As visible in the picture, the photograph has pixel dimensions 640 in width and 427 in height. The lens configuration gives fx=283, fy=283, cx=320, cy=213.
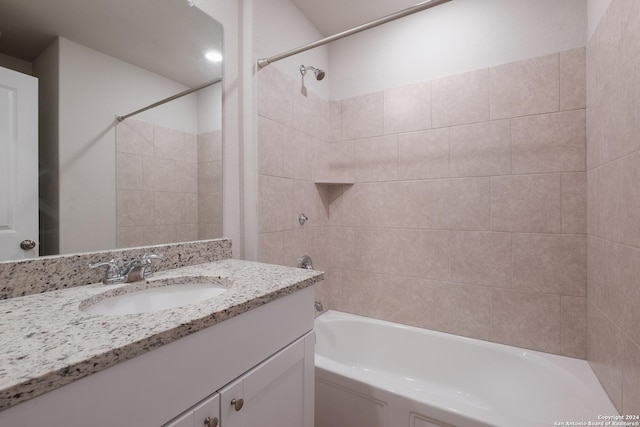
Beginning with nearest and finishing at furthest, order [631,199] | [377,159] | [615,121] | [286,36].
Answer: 1. [631,199]
2. [615,121]
3. [286,36]
4. [377,159]

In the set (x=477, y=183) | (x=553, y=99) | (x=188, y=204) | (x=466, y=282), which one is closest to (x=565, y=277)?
(x=466, y=282)

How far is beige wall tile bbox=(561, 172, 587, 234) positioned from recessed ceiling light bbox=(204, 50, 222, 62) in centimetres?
178

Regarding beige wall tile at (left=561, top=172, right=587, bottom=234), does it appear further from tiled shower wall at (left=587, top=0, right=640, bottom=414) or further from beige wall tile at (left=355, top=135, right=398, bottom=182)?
beige wall tile at (left=355, top=135, right=398, bottom=182)

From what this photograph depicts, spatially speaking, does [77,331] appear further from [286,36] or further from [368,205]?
[286,36]

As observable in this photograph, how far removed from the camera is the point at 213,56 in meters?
1.32

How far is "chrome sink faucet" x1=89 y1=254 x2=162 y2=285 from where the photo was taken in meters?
0.93

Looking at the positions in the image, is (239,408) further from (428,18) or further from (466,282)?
(428,18)

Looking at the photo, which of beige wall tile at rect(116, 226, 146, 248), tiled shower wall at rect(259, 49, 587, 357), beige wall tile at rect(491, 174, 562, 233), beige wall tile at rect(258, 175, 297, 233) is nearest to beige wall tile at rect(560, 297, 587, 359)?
tiled shower wall at rect(259, 49, 587, 357)

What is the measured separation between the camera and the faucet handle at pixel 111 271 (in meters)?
0.92

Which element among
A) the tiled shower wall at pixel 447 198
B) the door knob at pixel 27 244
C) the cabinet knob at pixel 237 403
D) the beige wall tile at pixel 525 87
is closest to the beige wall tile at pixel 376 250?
the tiled shower wall at pixel 447 198

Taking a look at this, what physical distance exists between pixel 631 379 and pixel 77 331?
1580mm

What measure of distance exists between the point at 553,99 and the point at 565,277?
2.94 ft

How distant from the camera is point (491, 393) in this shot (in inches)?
58.3

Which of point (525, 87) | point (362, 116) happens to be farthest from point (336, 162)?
point (525, 87)
